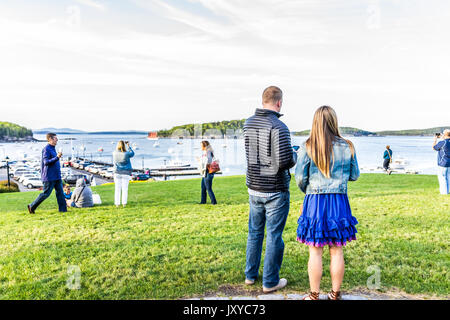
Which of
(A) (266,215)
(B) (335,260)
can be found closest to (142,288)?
(A) (266,215)

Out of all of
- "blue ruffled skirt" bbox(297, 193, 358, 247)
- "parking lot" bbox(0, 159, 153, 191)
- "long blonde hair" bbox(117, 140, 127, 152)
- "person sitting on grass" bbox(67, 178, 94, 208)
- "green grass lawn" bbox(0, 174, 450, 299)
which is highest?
"long blonde hair" bbox(117, 140, 127, 152)

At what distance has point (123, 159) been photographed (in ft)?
27.6

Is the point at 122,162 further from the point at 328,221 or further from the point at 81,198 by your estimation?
the point at 328,221

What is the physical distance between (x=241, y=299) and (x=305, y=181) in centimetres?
151

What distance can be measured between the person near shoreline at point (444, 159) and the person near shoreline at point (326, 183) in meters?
8.01

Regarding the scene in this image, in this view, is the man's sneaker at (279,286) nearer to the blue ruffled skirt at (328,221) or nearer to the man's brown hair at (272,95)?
the blue ruffled skirt at (328,221)

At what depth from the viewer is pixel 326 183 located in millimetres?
3188

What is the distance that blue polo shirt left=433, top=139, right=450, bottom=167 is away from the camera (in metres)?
9.45

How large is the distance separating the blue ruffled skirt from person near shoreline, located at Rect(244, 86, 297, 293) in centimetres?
42

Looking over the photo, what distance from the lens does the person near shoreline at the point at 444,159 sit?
31.2ft

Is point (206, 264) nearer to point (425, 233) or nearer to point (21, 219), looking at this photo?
point (425, 233)

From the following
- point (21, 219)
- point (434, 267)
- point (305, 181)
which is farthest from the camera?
point (21, 219)

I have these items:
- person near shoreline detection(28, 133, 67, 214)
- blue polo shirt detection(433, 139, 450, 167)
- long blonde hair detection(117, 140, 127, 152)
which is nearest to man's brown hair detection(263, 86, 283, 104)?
long blonde hair detection(117, 140, 127, 152)

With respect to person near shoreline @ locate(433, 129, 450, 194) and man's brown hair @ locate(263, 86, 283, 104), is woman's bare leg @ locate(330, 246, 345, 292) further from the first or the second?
person near shoreline @ locate(433, 129, 450, 194)
